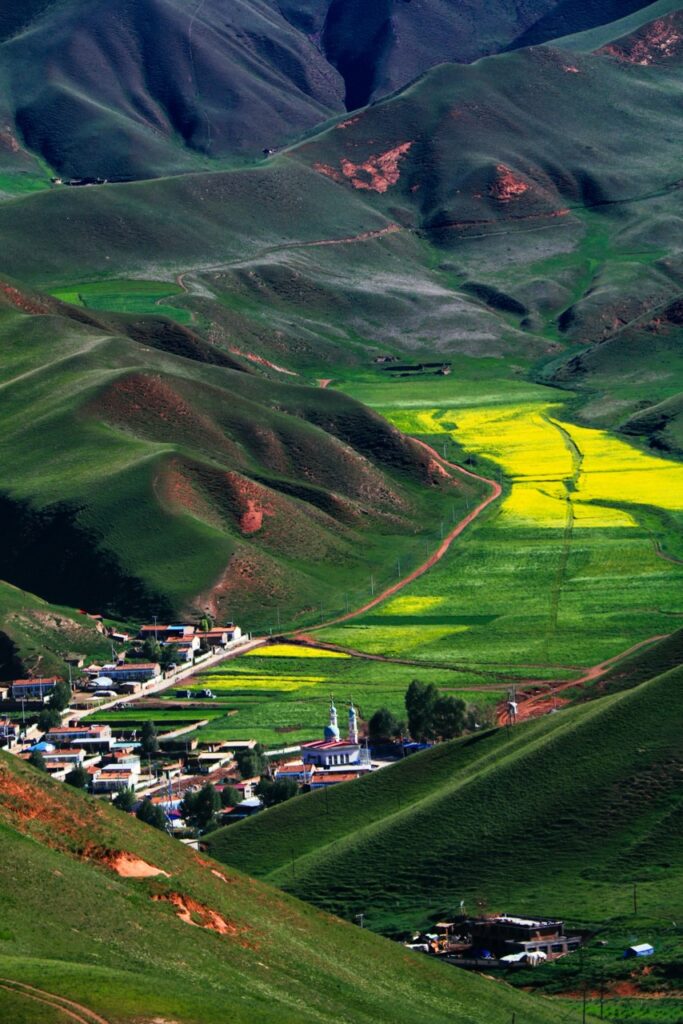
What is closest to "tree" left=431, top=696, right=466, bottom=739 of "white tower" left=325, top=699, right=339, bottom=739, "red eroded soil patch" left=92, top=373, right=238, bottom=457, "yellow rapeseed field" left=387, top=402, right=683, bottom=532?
"white tower" left=325, top=699, right=339, bottom=739

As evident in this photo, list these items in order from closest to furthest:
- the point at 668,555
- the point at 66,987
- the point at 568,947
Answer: the point at 66,987 → the point at 568,947 → the point at 668,555

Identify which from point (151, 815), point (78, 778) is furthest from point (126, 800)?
point (78, 778)

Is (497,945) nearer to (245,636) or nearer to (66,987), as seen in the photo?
(66,987)

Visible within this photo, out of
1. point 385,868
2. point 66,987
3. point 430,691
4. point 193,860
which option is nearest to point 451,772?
point 385,868

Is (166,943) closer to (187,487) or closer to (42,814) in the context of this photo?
(42,814)

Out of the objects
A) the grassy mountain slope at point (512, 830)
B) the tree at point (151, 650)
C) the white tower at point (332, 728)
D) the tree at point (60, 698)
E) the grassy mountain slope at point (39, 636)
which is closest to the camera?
the grassy mountain slope at point (512, 830)

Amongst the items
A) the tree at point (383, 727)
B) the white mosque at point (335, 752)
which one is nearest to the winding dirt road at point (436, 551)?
the tree at point (383, 727)

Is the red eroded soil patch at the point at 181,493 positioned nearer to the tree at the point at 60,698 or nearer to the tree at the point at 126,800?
the tree at the point at 60,698

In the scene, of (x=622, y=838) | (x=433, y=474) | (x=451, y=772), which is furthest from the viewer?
(x=433, y=474)
